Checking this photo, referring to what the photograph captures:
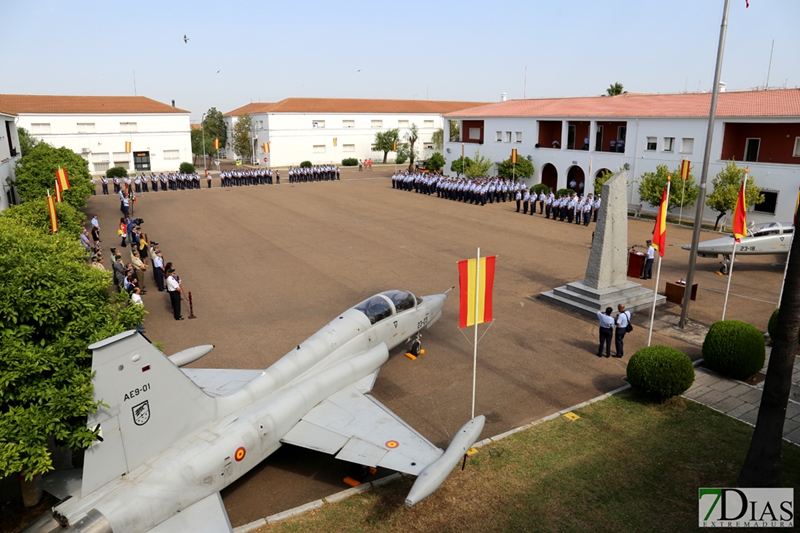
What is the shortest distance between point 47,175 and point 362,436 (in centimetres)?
2740

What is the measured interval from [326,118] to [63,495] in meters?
72.0

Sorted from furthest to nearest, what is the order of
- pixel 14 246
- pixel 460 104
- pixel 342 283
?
pixel 460 104, pixel 342 283, pixel 14 246

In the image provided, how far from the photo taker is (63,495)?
773 centimetres

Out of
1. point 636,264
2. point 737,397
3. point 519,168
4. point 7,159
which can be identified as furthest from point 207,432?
point 519,168

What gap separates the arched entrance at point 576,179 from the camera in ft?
141

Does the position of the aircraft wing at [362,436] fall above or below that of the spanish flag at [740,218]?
below

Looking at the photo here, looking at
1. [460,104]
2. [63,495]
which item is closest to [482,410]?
[63,495]

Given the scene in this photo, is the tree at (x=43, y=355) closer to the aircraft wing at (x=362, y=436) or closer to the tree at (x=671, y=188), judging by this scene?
the aircraft wing at (x=362, y=436)

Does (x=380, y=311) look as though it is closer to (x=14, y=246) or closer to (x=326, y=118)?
(x=14, y=246)

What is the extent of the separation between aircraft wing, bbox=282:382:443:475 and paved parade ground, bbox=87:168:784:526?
82 centimetres

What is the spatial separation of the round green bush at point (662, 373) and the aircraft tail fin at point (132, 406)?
9508 millimetres

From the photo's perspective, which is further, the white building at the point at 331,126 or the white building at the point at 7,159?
the white building at the point at 331,126

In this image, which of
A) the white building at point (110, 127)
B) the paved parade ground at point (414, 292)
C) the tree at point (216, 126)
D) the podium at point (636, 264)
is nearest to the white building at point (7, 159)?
the paved parade ground at point (414, 292)

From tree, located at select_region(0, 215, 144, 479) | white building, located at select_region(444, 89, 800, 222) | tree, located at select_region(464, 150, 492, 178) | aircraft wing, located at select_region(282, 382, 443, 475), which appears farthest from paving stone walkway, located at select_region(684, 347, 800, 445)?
tree, located at select_region(464, 150, 492, 178)
